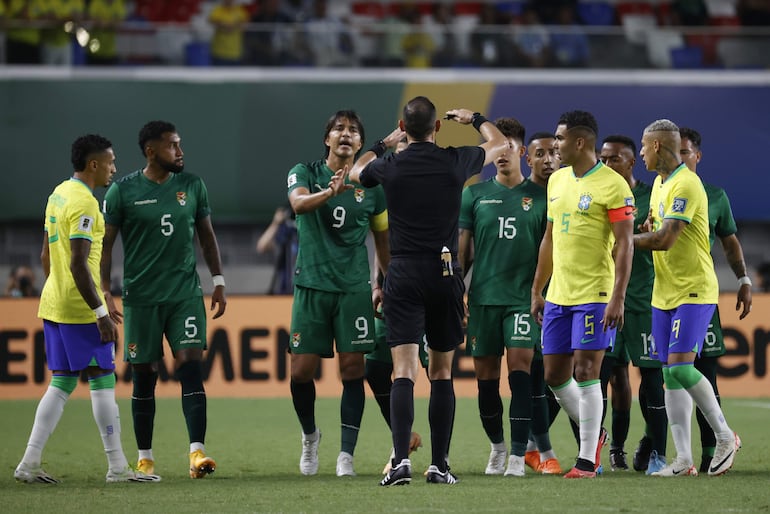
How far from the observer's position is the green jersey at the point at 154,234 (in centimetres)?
829

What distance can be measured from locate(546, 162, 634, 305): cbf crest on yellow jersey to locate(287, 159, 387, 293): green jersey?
137cm

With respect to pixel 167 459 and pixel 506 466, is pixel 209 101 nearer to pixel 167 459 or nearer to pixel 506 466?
pixel 167 459

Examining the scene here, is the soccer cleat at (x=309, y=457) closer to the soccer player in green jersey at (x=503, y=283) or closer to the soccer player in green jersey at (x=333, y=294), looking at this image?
the soccer player in green jersey at (x=333, y=294)

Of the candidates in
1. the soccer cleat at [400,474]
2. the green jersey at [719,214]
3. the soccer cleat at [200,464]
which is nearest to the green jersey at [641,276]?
the green jersey at [719,214]

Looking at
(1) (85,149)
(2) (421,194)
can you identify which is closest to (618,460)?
(2) (421,194)

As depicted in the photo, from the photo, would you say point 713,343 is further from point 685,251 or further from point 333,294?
point 333,294

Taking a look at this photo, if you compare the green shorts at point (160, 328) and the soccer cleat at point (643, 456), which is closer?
the green shorts at point (160, 328)

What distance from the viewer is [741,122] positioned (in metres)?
20.5

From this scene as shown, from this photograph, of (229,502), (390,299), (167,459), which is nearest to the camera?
(229,502)

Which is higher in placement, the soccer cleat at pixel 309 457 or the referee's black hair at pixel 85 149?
the referee's black hair at pixel 85 149

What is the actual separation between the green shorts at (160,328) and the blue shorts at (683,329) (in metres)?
2.81

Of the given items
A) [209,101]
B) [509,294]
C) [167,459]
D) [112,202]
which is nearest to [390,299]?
[509,294]

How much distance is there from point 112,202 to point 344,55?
12.2 meters

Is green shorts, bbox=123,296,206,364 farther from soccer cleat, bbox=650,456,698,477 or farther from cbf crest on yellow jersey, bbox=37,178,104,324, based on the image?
soccer cleat, bbox=650,456,698,477
